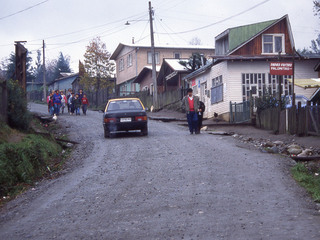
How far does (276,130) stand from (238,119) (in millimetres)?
6633

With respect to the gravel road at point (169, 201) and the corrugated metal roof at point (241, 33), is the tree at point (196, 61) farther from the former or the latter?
the gravel road at point (169, 201)

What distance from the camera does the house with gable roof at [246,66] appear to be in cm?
3023

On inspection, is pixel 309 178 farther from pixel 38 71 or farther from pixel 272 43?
pixel 38 71

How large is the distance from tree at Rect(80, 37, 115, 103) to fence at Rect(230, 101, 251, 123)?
101 feet

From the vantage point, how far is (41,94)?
7375 cm

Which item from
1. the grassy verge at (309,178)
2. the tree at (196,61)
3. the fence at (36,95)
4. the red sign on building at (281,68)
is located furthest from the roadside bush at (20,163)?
the fence at (36,95)

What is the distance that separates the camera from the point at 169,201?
27.2 feet

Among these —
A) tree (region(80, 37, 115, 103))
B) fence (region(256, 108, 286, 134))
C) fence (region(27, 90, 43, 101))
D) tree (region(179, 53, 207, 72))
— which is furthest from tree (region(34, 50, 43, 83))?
fence (region(256, 108, 286, 134))

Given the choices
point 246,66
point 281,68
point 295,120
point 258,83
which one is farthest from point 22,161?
point 258,83

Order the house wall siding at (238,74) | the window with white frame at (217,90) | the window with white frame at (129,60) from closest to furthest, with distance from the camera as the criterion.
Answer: the house wall siding at (238,74) < the window with white frame at (217,90) < the window with white frame at (129,60)

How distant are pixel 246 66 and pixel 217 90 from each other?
2650 mm

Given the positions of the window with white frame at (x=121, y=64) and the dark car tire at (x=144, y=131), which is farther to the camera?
the window with white frame at (x=121, y=64)

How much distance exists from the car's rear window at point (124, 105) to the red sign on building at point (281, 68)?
5.36 m

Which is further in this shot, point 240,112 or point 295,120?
point 240,112
